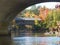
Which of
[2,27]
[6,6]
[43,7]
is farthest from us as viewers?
[43,7]

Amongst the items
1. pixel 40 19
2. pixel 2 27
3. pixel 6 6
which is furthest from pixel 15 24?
pixel 6 6

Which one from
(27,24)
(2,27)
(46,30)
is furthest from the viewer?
(27,24)

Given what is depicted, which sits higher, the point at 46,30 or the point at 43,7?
the point at 43,7

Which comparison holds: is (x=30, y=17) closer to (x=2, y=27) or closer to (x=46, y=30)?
(x=46, y=30)

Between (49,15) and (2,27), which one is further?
(49,15)

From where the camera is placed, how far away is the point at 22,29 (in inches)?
1273

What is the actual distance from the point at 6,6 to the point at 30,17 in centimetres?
1668

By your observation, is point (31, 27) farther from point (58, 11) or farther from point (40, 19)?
point (58, 11)

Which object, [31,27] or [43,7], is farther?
[43,7]

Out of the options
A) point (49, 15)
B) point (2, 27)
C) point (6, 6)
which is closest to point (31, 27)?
point (49, 15)

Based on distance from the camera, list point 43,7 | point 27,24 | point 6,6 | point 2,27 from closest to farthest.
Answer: point 6,6
point 2,27
point 27,24
point 43,7

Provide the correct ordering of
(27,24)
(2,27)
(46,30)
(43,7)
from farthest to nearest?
(43,7) < (27,24) < (46,30) < (2,27)

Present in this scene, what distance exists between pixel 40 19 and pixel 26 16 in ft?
6.84

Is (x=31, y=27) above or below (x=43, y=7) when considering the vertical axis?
below
